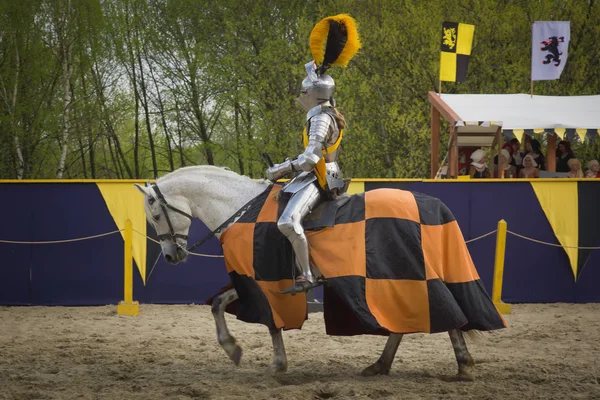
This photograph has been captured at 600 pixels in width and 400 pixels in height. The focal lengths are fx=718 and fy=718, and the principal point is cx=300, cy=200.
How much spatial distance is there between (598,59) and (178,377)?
1846 centimetres

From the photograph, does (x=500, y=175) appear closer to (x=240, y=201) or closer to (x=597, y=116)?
(x=597, y=116)

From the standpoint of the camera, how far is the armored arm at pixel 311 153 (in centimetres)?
491

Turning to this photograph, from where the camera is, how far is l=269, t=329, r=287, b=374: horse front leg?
526cm

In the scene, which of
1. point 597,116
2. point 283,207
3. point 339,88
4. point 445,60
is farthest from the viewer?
point 339,88

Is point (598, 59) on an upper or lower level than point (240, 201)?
upper

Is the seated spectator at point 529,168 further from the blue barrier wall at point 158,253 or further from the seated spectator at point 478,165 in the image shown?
the blue barrier wall at point 158,253

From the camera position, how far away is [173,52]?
947 inches

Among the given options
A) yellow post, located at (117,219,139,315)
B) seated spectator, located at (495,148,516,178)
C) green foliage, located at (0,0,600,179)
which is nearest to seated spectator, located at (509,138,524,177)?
seated spectator, located at (495,148,516,178)

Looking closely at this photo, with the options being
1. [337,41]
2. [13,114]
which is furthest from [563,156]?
[13,114]

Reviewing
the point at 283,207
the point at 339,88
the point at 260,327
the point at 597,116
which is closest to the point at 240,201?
the point at 283,207

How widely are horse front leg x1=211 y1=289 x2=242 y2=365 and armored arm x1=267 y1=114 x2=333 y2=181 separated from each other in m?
1.00

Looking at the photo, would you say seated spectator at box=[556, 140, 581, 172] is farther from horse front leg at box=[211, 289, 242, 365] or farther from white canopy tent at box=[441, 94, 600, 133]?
horse front leg at box=[211, 289, 242, 365]

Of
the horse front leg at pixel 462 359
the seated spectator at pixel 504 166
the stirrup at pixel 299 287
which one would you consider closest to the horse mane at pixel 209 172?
the stirrup at pixel 299 287

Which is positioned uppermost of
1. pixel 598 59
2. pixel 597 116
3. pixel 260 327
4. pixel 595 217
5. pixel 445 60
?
pixel 598 59
